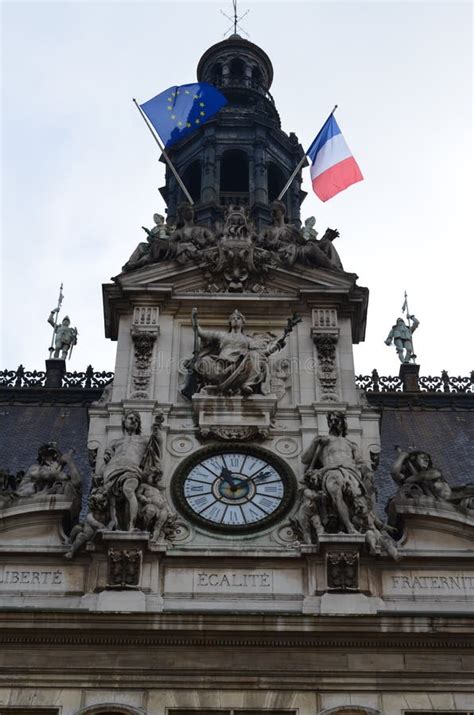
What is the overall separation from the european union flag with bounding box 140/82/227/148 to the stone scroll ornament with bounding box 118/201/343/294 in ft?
15.0

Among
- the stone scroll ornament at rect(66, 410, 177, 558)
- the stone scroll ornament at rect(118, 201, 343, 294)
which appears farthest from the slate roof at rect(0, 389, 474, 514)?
the stone scroll ornament at rect(118, 201, 343, 294)

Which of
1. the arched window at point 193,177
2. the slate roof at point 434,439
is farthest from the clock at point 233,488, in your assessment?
the arched window at point 193,177

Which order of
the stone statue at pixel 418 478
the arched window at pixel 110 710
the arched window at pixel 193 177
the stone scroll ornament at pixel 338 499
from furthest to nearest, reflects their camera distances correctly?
the arched window at pixel 193 177 → the stone statue at pixel 418 478 → the stone scroll ornament at pixel 338 499 → the arched window at pixel 110 710

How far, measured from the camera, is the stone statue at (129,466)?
68.8ft

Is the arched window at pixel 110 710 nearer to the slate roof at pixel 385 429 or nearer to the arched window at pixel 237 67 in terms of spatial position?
the slate roof at pixel 385 429

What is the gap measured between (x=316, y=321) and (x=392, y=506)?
5098 mm

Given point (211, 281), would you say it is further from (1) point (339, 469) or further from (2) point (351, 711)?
(2) point (351, 711)

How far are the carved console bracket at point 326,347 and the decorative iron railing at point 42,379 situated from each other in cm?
768

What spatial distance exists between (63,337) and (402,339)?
9.49m

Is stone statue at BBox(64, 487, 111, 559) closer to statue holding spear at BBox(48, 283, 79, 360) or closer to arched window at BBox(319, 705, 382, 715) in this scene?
arched window at BBox(319, 705, 382, 715)

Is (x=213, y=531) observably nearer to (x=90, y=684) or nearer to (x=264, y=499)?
(x=264, y=499)

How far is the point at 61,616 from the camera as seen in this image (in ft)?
64.0

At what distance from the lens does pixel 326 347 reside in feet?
81.6

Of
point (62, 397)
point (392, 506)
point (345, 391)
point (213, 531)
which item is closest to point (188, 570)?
point (213, 531)
